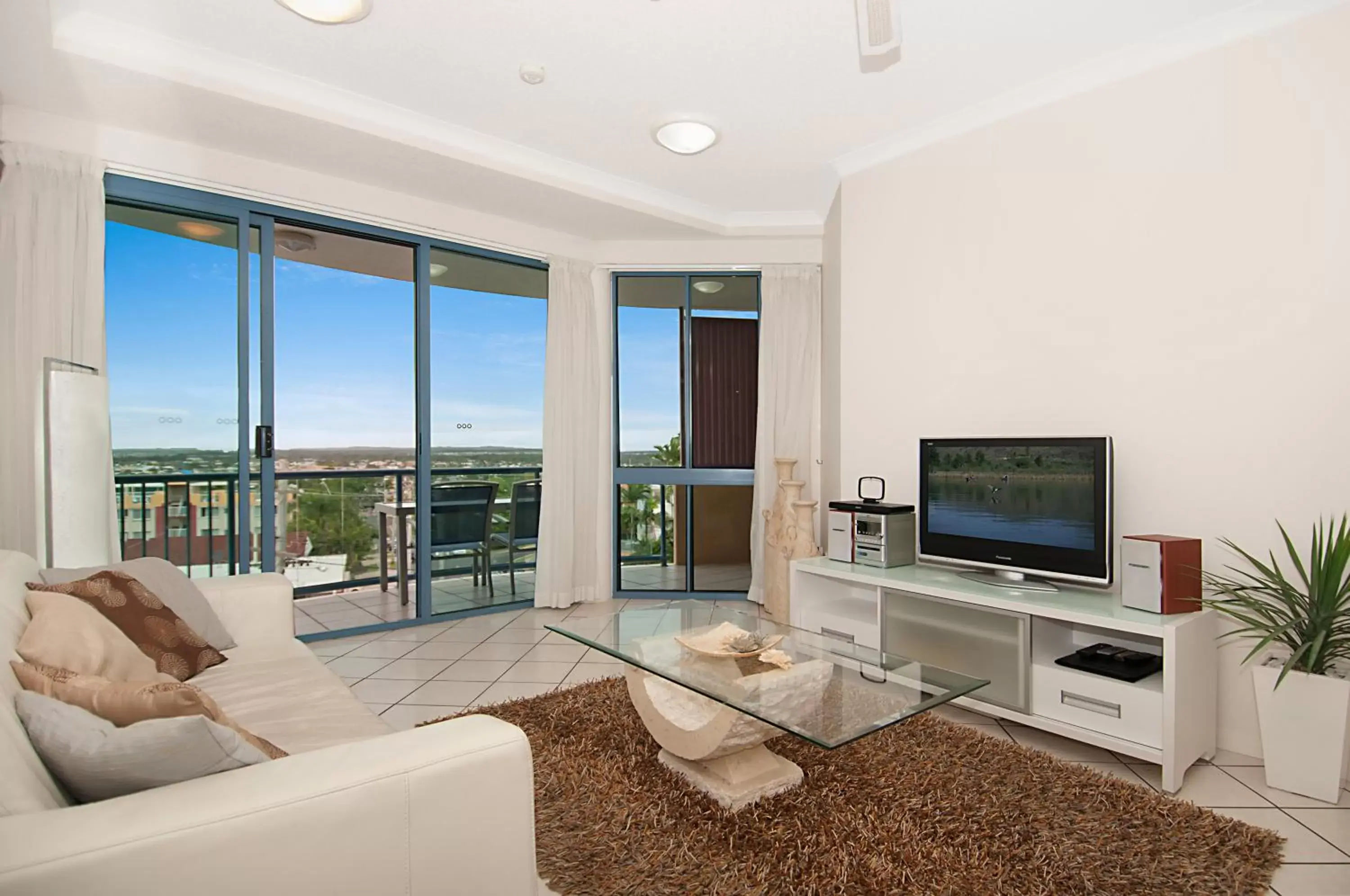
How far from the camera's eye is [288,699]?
6.36 feet

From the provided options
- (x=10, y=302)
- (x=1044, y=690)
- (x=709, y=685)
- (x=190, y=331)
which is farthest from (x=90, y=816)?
(x=190, y=331)

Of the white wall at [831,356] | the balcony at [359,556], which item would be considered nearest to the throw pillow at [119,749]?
the balcony at [359,556]

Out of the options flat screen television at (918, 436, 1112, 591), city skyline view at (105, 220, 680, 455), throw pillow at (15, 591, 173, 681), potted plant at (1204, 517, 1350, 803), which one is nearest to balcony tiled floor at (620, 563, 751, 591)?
city skyline view at (105, 220, 680, 455)

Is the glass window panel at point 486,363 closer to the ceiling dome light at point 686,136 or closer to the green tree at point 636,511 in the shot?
the green tree at point 636,511

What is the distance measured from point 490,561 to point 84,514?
2.49 meters

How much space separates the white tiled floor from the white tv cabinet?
0.09 m

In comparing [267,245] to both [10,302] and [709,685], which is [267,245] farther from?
[709,685]

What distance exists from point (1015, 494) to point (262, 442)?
12.1 ft

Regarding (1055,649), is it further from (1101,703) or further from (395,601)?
(395,601)

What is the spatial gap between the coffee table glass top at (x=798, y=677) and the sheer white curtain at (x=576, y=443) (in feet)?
6.67

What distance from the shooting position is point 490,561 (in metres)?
4.90

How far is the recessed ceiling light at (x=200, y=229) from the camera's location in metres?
3.55

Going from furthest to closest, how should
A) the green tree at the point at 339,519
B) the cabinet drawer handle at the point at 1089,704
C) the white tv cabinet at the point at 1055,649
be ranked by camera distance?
1. the green tree at the point at 339,519
2. the cabinet drawer handle at the point at 1089,704
3. the white tv cabinet at the point at 1055,649

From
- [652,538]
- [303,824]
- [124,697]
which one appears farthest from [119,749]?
[652,538]
